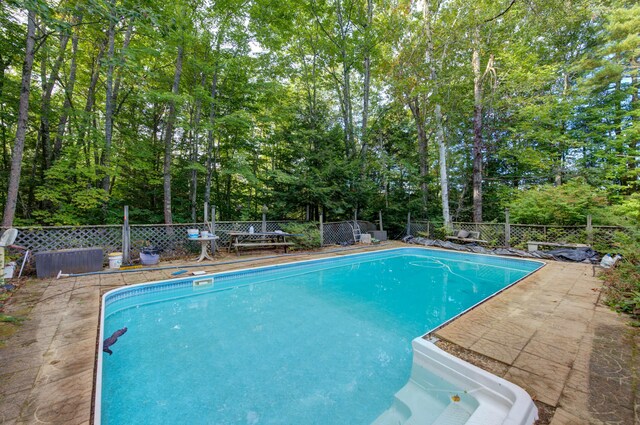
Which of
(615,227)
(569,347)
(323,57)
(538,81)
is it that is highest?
(323,57)

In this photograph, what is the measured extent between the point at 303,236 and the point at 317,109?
610 cm

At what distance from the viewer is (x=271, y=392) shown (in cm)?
213

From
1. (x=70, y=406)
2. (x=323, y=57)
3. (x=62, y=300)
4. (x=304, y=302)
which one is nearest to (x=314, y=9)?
(x=323, y=57)

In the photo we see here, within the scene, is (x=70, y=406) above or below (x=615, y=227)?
below

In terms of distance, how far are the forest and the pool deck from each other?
5.02m

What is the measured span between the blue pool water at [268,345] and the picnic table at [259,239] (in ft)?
5.71

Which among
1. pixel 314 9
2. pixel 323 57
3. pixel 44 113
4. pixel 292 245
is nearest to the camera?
pixel 44 113

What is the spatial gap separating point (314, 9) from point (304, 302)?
11563mm

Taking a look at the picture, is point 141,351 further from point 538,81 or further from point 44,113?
point 538,81

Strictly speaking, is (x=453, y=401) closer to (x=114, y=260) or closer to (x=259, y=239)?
(x=114, y=260)

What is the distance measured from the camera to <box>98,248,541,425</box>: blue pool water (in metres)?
1.96

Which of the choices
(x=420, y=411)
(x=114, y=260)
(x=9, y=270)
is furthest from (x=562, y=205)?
(x=9, y=270)

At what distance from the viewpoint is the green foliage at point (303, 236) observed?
8.30m

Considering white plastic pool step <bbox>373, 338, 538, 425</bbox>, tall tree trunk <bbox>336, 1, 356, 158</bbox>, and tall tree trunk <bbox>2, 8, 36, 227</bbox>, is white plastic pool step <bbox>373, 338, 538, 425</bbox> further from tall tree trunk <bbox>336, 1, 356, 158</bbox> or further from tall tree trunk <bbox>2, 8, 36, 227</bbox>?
tall tree trunk <bbox>336, 1, 356, 158</bbox>
